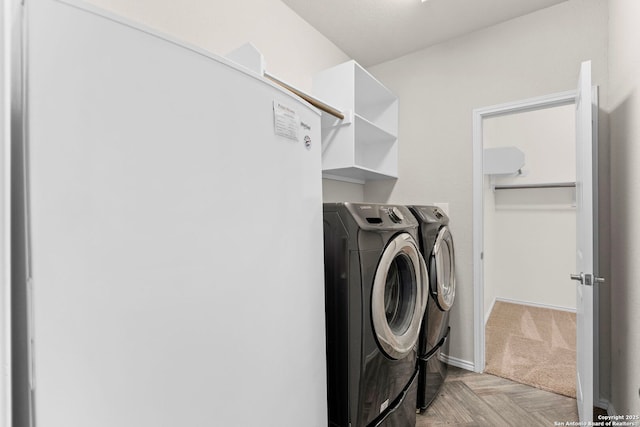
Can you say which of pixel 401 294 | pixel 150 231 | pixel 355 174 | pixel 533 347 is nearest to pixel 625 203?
pixel 401 294

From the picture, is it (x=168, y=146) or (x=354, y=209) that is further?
(x=354, y=209)

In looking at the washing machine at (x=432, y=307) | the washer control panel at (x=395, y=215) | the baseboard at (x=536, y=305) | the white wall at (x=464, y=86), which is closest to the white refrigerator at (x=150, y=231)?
the washer control panel at (x=395, y=215)

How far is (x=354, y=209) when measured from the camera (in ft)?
4.07

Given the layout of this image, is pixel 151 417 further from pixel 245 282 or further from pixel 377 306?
pixel 377 306

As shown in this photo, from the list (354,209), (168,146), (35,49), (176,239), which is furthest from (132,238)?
(354,209)

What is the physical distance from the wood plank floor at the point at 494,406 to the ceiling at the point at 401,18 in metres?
2.66

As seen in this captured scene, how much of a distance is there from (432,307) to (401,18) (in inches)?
79.6

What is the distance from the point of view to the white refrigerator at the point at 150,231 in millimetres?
452

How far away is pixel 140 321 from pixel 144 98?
0.41 metres

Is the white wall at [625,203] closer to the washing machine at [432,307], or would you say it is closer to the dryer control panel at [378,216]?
the washing machine at [432,307]

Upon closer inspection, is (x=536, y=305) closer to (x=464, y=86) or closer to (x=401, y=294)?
(x=464, y=86)

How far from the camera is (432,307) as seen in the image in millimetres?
1874

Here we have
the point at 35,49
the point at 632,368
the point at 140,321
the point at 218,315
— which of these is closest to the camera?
the point at 35,49

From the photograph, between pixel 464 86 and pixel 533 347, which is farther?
pixel 533 347
